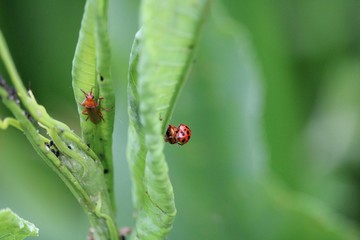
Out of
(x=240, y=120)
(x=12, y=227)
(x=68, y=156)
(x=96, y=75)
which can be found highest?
(x=240, y=120)

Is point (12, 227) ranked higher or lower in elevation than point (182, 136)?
lower

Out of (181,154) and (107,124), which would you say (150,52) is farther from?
(181,154)

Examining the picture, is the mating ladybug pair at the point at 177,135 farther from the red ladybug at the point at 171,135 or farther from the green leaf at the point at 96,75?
the green leaf at the point at 96,75

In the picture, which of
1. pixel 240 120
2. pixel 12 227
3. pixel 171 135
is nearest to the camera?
pixel 12 227

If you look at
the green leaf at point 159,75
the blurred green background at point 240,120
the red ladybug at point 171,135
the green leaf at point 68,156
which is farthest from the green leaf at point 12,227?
the blurred green background at point 240,120

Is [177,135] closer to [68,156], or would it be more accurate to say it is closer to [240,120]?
[68,156]

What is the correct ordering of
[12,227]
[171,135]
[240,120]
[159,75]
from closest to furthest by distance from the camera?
[159,75], [12,227], [171,135], [240,120]

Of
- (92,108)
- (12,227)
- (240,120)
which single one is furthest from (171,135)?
(240,120)

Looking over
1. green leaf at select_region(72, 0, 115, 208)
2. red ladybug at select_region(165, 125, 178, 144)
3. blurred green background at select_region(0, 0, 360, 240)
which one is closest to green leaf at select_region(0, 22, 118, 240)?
green leaf at select_region(72, 0, 115, 208)
